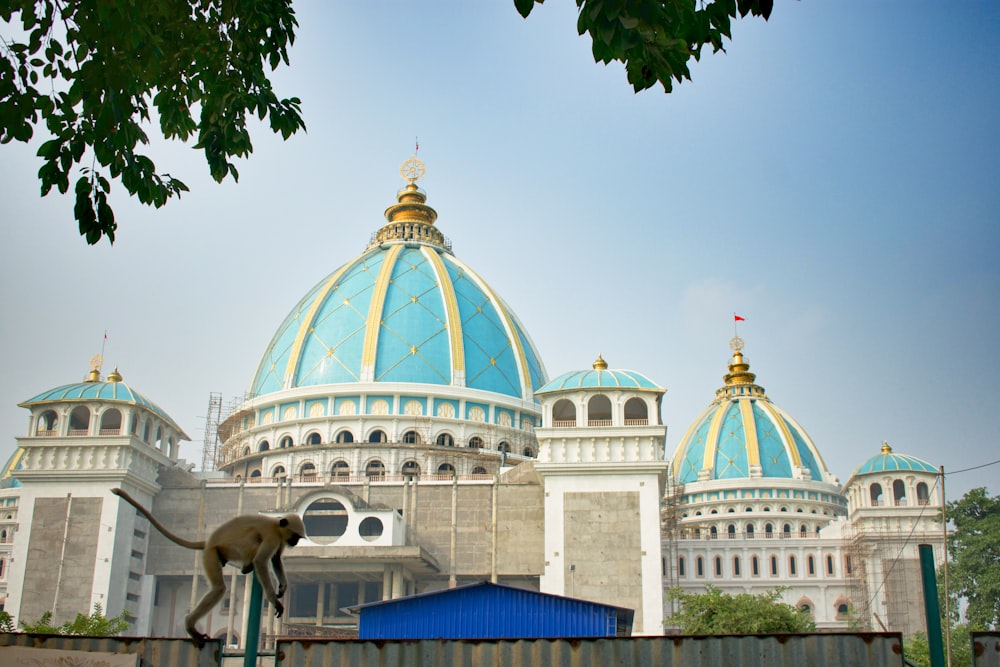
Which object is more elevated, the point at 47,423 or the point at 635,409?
the point at 635,409

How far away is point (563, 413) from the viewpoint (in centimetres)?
4466

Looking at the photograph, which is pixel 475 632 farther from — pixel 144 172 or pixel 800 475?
pixel 800 475

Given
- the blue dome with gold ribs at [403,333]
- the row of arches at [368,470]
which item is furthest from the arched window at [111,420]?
the blue dome with gold ribs at [403,333]

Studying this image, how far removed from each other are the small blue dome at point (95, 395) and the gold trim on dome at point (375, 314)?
37.7 feet

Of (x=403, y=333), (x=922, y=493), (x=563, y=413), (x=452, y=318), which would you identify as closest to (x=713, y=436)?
(x=922, y=493)

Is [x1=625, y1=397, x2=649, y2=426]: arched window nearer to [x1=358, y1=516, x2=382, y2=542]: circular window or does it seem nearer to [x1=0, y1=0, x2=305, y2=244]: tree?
[x1=358, y1=516, x2=382, y2=542]: circular window

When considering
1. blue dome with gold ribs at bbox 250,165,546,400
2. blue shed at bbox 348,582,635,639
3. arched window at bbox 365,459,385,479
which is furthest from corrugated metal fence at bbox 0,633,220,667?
blue dome with gold ribs at bbox 250,165,546,400

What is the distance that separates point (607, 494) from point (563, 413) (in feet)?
22.4

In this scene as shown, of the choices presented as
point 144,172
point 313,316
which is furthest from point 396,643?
point 313,316

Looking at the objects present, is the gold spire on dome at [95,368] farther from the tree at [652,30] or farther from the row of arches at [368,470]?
the tree at [652,30]

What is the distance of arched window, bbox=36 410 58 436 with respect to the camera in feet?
137

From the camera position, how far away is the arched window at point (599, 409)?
42219 millimetres

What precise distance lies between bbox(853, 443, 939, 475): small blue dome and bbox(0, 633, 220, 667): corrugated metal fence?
50.8 m

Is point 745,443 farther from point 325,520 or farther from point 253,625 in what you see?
point 253,625
